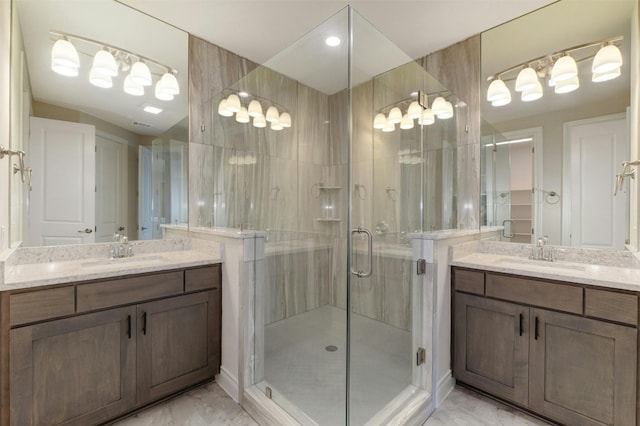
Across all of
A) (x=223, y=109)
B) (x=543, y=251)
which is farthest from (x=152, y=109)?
(x=543, y=251)

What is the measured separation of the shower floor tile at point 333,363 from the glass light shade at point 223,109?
1.75 meters

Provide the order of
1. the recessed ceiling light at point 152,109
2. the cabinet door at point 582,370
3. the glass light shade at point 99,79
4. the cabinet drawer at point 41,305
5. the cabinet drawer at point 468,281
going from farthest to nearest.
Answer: the recessed ceiling light at point 152,109 → the glass light shade at point 99,79 → the cabinet drawer at point 468,281 → the cabinet door at point 582,370 → the cabinet drawer at point 41,305

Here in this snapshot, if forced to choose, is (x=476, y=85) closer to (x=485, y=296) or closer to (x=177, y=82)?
(x=485, y=296)

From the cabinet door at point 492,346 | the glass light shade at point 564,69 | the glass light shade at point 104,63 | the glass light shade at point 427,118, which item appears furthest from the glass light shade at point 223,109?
the glass light shade at point 564,69

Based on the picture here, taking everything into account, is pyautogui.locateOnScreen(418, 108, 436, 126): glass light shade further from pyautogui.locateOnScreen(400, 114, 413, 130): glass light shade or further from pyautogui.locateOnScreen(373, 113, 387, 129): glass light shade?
pyautogui.locateOnScreen(373, 113, 387, 129): glass light shade

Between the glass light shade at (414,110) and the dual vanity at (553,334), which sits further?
the glass light shade at (414,110)

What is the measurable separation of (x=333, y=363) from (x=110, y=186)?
2006 millimetres

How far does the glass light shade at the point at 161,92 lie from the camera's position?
7.61 feet

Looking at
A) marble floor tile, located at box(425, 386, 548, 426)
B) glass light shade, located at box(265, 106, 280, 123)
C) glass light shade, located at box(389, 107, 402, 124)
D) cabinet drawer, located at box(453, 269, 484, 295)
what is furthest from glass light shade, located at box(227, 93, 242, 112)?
marble floor tile, located at box(425, 386, 548, 426)

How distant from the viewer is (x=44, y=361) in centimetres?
140

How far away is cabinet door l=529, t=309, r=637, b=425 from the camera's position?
142 centimetres

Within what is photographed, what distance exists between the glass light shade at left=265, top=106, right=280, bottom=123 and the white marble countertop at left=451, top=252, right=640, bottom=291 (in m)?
1.70

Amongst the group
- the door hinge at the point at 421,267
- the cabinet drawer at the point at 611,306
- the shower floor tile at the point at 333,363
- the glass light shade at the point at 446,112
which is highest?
the glass light shade at the point at 446,112

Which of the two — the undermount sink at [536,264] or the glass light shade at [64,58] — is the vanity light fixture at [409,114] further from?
the glass light shade at [64,58]
